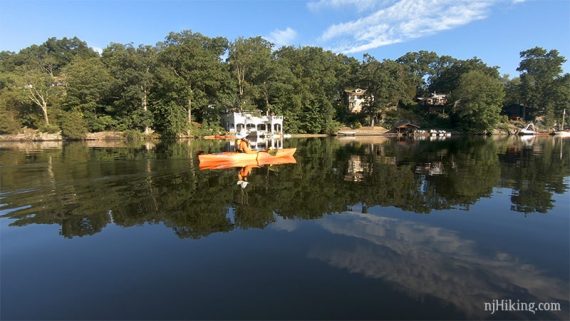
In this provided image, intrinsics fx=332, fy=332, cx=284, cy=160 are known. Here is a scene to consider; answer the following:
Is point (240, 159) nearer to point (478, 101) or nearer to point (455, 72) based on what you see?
point (478, 101)

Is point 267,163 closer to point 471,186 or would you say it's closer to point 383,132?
point 471,186

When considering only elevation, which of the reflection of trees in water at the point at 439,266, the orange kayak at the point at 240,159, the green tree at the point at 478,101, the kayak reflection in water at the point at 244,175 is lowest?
the reflection of trees in water at the point at 439,266

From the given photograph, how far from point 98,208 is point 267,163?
36.0ft

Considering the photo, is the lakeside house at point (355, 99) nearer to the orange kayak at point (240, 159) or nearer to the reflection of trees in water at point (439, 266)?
the orange kayak at point (240, 159)

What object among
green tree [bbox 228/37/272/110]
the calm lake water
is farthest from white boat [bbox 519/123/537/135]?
the calm lake water

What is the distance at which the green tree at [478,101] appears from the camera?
2655 inches

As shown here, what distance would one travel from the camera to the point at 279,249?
7336 mm

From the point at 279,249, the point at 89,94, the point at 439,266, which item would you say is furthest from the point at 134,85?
the point at 439,266

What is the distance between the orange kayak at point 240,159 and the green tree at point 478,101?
61.3 meters

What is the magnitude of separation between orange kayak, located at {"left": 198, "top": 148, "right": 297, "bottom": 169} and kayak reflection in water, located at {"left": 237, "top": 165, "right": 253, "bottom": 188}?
49 cm

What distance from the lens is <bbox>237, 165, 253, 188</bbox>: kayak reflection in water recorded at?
1410cm

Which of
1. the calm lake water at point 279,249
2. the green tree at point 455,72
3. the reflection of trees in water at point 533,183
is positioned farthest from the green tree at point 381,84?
the calm lake water at point 279,249

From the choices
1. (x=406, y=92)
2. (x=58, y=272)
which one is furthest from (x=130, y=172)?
(x=406, y=92)

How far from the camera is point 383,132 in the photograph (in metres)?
67.8
